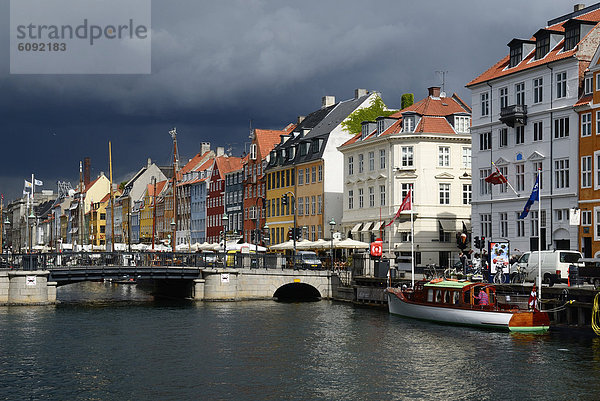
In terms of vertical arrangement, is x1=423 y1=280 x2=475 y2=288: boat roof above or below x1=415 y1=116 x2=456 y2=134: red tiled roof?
below

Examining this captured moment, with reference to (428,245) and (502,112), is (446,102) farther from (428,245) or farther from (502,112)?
(502,112)

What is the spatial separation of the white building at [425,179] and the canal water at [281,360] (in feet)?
80.5

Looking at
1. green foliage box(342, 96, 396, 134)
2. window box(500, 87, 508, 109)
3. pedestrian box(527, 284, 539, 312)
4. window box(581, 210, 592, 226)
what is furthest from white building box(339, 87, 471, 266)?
pedestrian box(527, 284, 539, 312)

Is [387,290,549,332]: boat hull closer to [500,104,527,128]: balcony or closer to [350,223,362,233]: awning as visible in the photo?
[500,104,527,128]: balcony

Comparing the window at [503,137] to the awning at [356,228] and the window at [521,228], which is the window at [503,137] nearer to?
the window at [521,228]

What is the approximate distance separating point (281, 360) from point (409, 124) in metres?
48.0

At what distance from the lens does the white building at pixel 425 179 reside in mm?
80875

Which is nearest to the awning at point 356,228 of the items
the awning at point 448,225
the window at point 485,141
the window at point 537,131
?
the awning at point 448,225

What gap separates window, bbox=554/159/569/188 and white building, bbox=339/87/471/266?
16.6m

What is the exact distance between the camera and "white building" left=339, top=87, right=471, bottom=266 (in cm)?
8088

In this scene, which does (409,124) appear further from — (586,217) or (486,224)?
(586,217)

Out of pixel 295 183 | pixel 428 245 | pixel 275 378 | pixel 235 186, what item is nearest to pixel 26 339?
pixel 275 378

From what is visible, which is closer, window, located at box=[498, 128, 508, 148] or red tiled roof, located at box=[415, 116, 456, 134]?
window, located at box=[498, 128, 508, 148]

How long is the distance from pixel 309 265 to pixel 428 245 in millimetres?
11995
